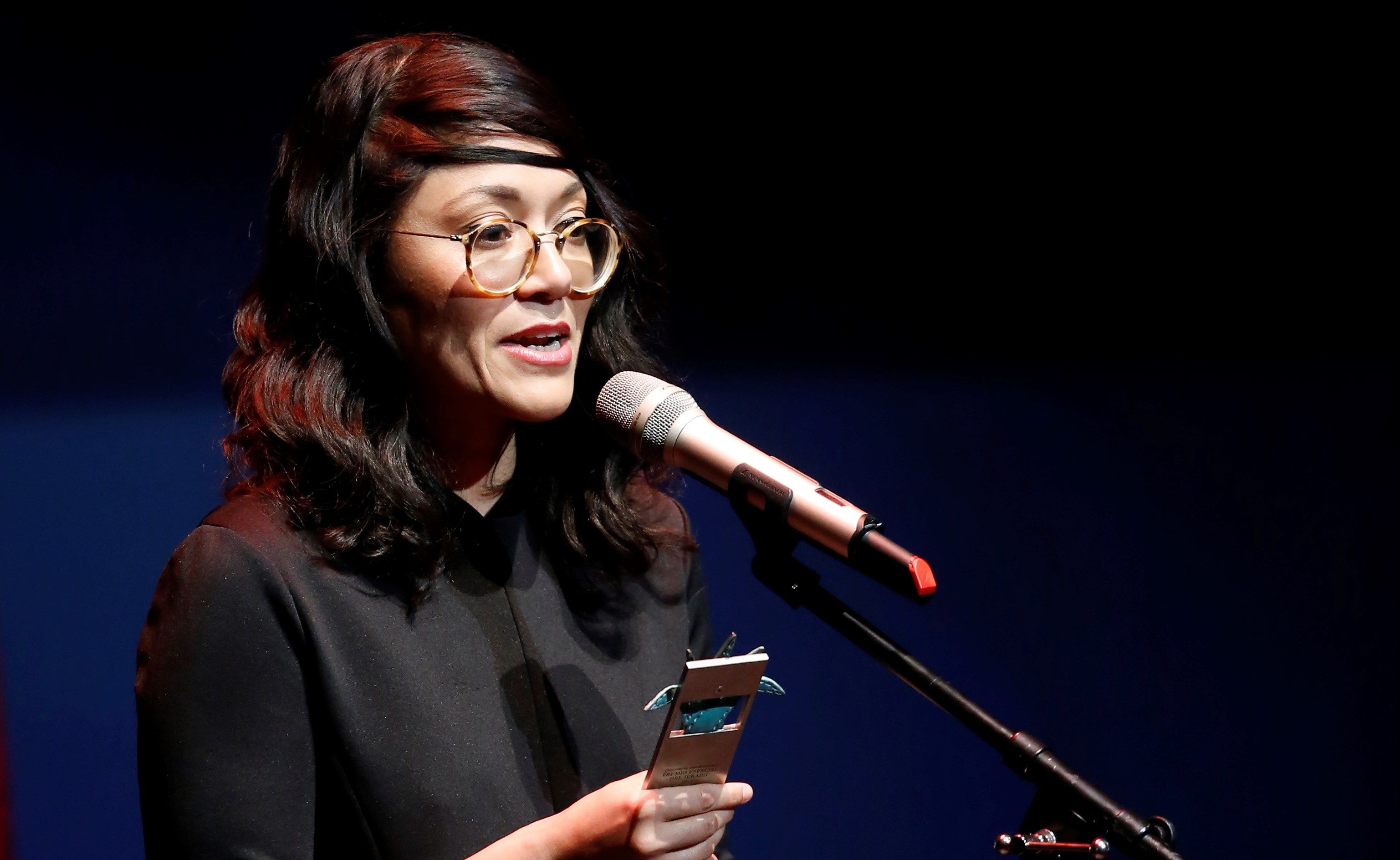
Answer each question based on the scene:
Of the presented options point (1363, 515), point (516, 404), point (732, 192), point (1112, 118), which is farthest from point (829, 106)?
point (1363, 515)

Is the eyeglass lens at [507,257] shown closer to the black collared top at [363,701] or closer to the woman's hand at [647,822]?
the black collared top at [363,701]

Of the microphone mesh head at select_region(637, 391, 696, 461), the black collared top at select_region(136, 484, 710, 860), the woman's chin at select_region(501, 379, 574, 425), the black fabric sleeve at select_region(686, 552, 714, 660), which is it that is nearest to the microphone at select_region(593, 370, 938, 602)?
the microphone mesh head at select_region(637, 391, 696, 461)

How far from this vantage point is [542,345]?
1585 mm

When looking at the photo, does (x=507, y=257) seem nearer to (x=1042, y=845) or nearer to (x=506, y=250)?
(x=506, y=250)

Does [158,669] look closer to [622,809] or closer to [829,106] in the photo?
[622,809]

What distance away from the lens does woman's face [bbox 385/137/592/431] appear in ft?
5.01

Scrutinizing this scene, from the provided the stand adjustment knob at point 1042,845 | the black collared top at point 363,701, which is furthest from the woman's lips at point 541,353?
the stand adjustment knob at point 1042,845

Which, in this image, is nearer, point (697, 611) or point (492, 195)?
point (492, 195)

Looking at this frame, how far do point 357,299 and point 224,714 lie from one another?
0.53 metres

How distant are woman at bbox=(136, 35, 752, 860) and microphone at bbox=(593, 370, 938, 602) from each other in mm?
240

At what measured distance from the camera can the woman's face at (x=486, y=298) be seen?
5.01 feet

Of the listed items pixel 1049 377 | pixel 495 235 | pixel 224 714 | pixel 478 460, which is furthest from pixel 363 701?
pixel 1049 377

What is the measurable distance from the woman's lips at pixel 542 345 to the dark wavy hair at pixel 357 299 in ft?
0.57

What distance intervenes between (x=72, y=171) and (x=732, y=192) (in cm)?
126
